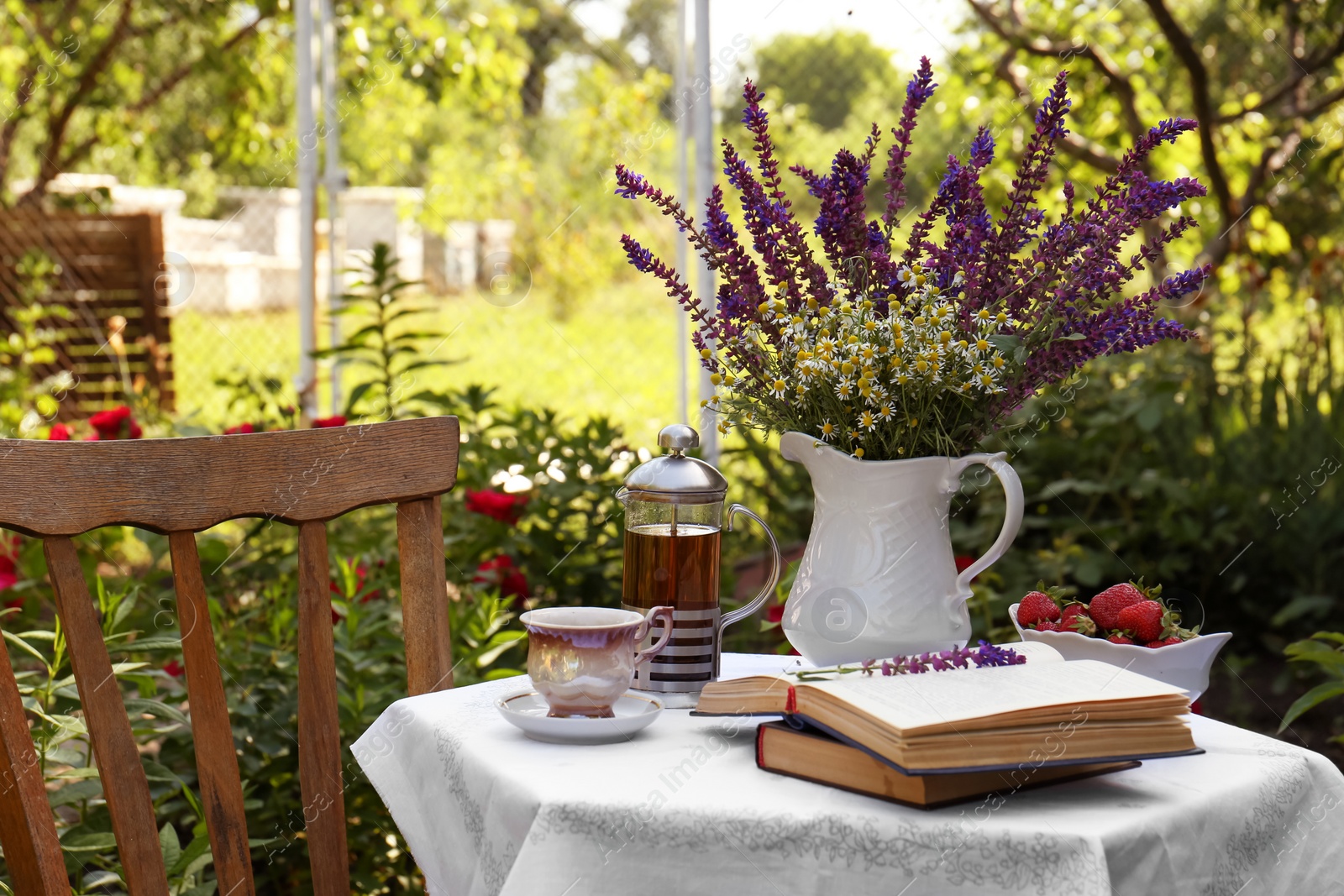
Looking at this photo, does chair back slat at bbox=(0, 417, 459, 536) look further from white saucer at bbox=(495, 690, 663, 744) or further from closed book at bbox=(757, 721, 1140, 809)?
closed book at bbox=(757, 721, 1140, 809)

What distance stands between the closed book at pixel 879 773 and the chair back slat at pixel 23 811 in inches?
27.0

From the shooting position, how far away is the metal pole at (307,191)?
11.9ft

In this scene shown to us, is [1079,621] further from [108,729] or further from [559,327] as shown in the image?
[559,327]

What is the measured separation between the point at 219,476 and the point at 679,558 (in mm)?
551

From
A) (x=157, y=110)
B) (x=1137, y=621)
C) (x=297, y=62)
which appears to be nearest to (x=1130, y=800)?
(x=1137, y=621)

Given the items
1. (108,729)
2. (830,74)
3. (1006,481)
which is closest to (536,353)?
(830,74)

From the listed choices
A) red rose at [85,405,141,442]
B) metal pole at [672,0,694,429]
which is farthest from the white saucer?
metal pole at [672,0,694,429]

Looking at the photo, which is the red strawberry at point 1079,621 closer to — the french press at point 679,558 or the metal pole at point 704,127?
the french press at point 679,558

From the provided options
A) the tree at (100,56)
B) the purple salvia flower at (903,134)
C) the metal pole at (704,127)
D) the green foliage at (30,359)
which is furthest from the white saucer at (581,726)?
the tree at (100,56)

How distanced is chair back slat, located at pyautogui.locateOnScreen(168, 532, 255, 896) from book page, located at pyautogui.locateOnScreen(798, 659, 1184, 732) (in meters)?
0.69

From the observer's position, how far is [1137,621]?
117 centimetres

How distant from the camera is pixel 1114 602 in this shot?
1208 millimetres

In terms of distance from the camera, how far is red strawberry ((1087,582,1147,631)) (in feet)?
3.93

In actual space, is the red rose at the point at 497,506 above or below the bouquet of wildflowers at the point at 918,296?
below
